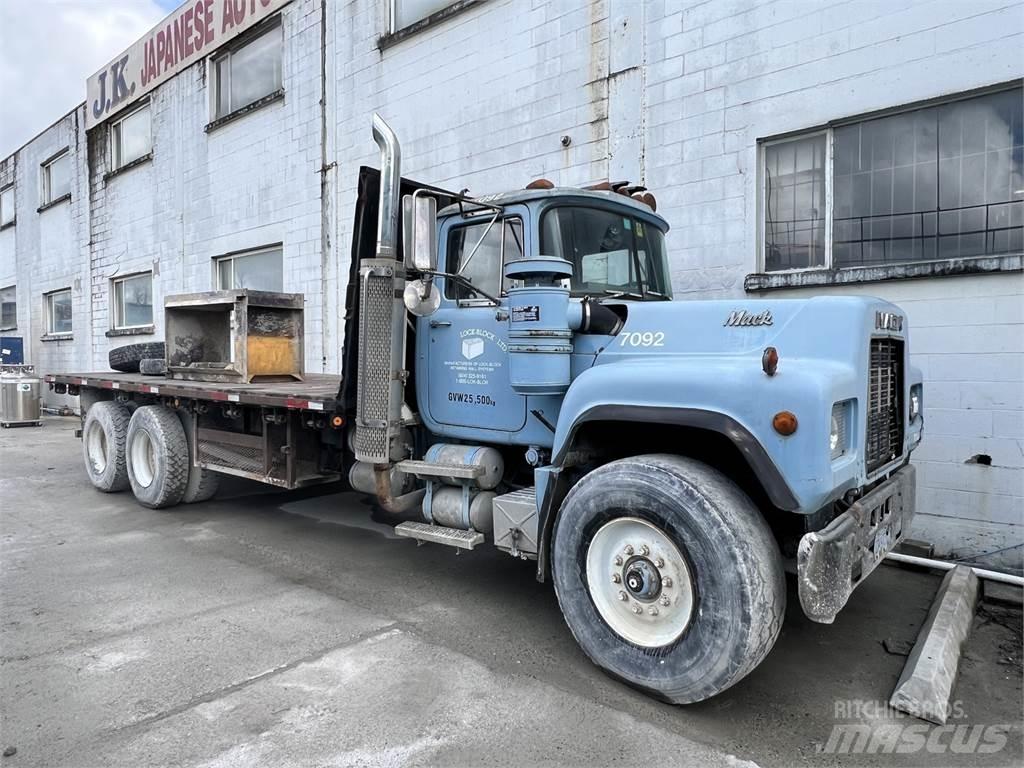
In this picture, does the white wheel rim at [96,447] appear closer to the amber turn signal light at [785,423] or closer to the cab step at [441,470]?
the cab step at [441,470]

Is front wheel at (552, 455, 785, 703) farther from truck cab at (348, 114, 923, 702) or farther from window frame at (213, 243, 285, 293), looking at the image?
window frame at (213, 243, 285, 293)

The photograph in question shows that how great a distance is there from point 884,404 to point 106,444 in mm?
7682

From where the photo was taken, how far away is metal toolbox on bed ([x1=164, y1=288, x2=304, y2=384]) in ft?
20.7

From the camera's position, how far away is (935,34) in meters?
5.06

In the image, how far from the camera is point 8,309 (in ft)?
68.3

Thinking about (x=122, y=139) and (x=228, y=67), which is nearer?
(x=228, y=67)

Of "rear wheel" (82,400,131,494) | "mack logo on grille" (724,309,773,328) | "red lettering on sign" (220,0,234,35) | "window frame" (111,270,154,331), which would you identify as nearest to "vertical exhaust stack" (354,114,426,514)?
"mack logo on grille" (724,309,773,328)

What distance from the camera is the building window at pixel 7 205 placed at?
2017 cm

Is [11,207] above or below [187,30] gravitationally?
below

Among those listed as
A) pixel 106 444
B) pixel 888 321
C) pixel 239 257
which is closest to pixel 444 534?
pixel 888 321

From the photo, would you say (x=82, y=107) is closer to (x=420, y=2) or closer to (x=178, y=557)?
(x=420, y=2)

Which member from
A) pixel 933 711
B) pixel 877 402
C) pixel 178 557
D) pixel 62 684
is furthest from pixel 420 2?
pixel 933 711

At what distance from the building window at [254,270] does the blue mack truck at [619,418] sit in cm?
624

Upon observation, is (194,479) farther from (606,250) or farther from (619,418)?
→ (619,418)
